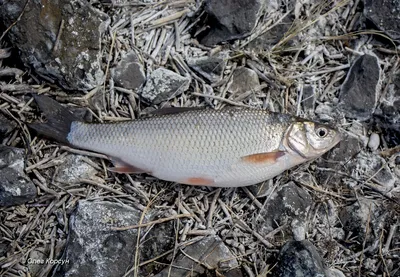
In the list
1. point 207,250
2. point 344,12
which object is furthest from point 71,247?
point 344,12

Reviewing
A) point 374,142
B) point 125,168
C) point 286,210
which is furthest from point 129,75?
point 374,142

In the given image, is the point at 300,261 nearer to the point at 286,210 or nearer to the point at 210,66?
the point at 286,210

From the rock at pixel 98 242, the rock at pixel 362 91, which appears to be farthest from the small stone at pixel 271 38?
the rock at pixel 98 242

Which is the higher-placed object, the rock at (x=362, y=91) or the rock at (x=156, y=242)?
the rock at (x=362, y=91)

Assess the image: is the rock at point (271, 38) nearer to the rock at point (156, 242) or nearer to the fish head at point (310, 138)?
the fish head at point (310, 138)

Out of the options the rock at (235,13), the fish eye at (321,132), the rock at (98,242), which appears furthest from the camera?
Answer: the rock at (235,13)

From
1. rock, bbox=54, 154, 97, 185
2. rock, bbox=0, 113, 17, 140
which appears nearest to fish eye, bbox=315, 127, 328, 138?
rock, bbox=54, 154, 97, 185

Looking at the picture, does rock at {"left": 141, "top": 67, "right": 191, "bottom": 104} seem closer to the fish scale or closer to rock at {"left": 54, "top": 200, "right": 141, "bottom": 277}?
the fish scale
